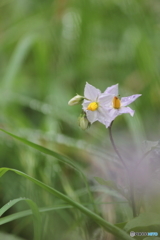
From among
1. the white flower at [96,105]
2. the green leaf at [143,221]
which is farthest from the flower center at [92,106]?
the green leaf at [143,221]

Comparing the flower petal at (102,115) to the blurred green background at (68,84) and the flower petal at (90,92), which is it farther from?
the blurred green background at (68,84)

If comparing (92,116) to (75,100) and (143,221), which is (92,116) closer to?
(75,100)

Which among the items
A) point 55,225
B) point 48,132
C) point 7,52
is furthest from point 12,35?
point 55,225

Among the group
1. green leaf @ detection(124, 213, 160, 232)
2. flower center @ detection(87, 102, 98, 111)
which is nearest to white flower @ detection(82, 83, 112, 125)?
flower center @ detection(87, 102, 98, 111)

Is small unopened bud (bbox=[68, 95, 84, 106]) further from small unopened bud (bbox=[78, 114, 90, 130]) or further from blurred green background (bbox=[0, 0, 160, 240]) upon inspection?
blurred green background (bbox=[0, 0, 160, 240])

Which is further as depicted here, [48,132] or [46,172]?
[48,132]

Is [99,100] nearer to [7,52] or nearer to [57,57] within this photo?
[57,57]
